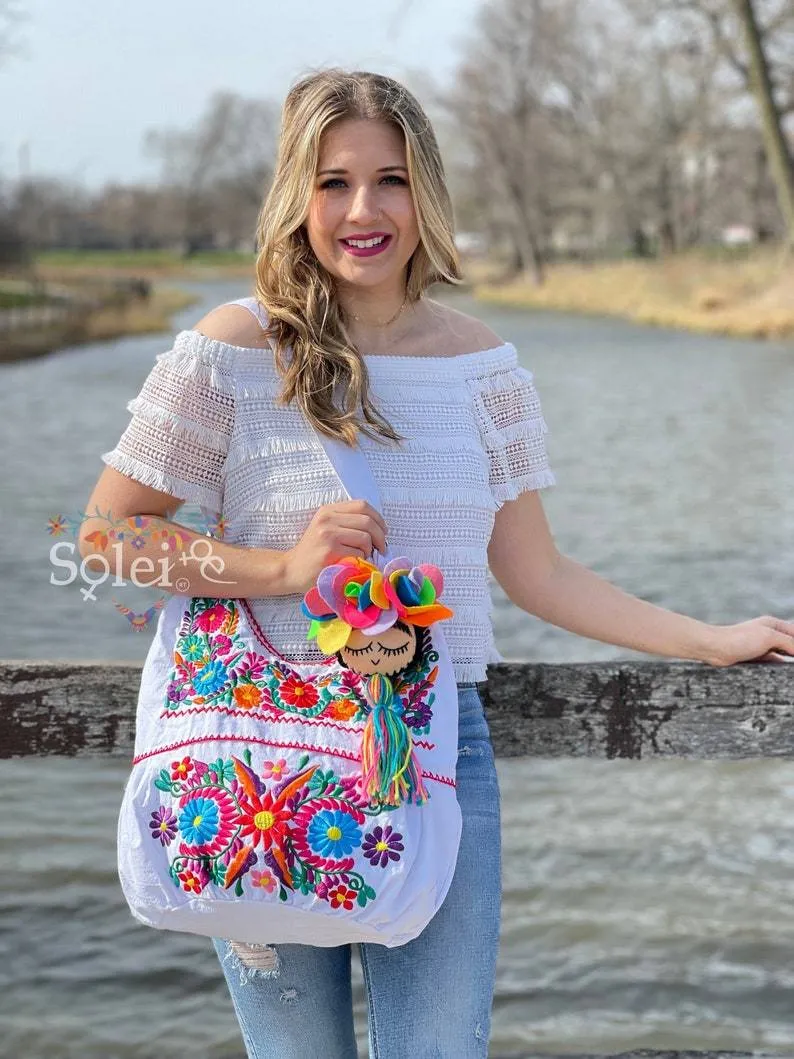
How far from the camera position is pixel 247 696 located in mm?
1734

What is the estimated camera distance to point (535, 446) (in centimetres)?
212

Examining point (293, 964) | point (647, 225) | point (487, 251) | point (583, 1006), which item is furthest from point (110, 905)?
point (487, 251)

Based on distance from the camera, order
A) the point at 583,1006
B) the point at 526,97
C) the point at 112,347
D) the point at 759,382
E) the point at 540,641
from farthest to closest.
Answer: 1. the point at 526,97
2. the point at 112,347
3. the point at 759,382
4. the point at 540,641
5. the point at 583,1006

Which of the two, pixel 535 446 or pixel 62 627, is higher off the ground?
pixel 535 446

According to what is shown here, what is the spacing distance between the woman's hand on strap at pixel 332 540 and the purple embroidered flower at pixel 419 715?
0.20m

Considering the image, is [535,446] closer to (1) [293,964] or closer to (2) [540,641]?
(1) [293,964]

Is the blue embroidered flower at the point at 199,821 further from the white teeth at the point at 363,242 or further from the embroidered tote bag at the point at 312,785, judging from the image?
the white teeth at the point at 363,242

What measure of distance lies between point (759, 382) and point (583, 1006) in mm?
16248

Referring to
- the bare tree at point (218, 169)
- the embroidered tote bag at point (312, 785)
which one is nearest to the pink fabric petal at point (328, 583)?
the embroidered tote bag at point (312, 785)

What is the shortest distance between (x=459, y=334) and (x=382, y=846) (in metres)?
0.82

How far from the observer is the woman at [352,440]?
1807 millimetres

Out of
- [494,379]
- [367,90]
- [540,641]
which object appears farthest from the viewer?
[540,641]

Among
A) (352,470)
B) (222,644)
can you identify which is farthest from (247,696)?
(352,470)

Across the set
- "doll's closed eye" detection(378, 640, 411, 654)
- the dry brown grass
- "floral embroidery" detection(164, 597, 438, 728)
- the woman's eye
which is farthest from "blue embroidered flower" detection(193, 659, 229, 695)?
the dry brown grass
